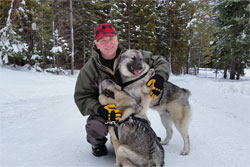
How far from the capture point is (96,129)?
2.20 m

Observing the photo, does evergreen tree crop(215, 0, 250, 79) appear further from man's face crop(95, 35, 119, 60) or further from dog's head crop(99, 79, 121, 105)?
dog's head crop(99, 79, 121, 105)

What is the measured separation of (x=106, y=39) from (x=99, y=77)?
52 centimetres

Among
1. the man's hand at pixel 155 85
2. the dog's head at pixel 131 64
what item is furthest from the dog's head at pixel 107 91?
the man's hand at pixel 155 85

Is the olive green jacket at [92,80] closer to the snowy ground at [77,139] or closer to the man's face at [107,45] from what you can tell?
the man's face at [107,45]

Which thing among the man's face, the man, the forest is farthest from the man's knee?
the forest

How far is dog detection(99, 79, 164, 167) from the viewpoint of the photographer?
172 cm

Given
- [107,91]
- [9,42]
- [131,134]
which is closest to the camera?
[131,134]

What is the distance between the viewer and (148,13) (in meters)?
19.8

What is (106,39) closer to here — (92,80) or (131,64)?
(131,64)

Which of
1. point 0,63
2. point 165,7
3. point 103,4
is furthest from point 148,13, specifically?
point 0,63

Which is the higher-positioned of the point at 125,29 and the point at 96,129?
the point at 125,29

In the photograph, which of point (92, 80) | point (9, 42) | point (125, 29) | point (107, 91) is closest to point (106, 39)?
point (92, 80)

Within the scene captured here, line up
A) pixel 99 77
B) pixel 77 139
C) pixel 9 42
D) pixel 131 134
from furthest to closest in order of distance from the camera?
pixel 9 42 → pixel 77 139 → pixel 99 77 → pixel 131 134

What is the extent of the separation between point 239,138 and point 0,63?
44.6 ft
